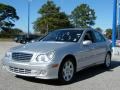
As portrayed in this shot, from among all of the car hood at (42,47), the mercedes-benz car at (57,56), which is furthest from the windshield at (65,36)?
the car hood at (42,47)

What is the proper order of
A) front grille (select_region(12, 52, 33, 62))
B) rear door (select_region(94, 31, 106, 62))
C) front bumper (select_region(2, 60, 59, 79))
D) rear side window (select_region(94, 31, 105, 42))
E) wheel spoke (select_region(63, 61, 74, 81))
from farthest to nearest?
rear side window (select_region(94, 31, 105, 42))
rear door (select_region(94, 31, 106, 62))
wheel spoke (select_region(63, 61, 74, 81))
front grille (select_region(12, 52, 33, 62))
front bumper (select_region(2, 60, 59, 79))

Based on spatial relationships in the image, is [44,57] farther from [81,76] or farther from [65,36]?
[81,76]

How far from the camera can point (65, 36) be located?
8.98 metres

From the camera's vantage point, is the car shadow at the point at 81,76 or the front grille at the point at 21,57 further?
the car shadow at the point at 81,76

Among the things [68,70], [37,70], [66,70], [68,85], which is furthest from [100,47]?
[37,70]

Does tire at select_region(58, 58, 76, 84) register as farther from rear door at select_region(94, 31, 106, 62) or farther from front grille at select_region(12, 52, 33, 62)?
rear door at select_region(94, 31, 106, 62)

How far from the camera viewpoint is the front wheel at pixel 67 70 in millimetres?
7597

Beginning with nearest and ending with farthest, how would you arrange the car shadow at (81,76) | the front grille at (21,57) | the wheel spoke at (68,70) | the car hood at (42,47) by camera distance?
the front grille at (21,57)
the car hood at (42,47)
the wheel spoke at (68,70)
the car shadow at (81,76)

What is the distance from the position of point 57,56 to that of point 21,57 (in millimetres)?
936

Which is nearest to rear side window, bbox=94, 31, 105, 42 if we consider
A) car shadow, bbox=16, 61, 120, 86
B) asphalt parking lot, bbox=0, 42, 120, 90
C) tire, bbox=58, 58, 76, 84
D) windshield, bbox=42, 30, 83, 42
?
windshield, bbox=42, 30, 83, 42

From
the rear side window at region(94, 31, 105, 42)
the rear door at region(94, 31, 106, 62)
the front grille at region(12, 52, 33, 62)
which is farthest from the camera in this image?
the rear side window at region(94, 31, 105, 42)

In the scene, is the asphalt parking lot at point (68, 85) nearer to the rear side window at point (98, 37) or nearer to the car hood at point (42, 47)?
the car hood at point (42, 47)

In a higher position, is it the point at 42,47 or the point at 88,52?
the point at 42,47

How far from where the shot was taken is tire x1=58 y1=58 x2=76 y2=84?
7582mm
